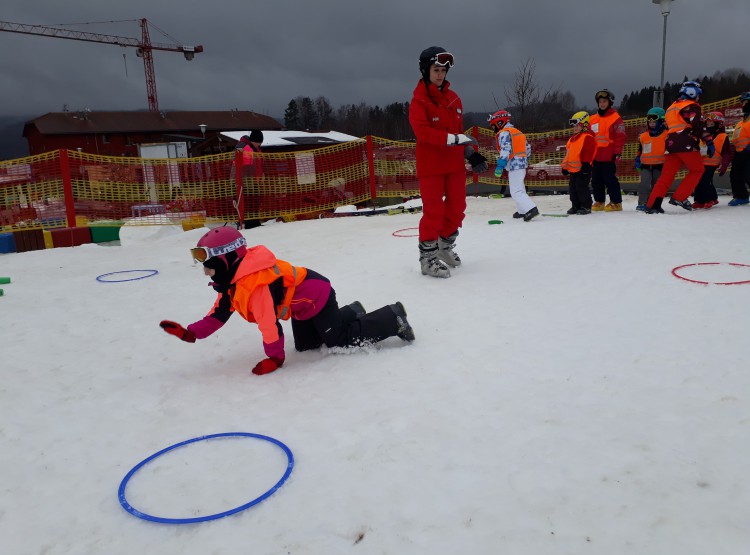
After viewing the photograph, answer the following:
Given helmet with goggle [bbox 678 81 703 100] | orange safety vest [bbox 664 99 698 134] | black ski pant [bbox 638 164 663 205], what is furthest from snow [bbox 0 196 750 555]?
black ski pant [bbox 638 164 663 205]

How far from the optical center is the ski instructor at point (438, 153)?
527 cm

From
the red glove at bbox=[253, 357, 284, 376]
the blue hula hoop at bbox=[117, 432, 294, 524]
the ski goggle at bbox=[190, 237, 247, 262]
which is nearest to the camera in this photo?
the blue hula hoop at bbox=[117, 432, 294, 524]

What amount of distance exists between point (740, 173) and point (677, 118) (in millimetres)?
1762

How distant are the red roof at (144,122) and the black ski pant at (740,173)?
160 feet

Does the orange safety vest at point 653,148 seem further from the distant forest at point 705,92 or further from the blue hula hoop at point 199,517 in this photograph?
the distant forest at point 705,92

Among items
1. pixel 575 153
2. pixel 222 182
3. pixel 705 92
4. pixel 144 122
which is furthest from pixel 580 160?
pixel 144 122

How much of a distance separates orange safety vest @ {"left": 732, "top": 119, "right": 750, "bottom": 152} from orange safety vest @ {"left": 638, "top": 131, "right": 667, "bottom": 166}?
3.35 feet

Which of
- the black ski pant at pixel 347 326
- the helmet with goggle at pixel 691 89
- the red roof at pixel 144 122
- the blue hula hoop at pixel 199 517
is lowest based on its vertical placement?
the blue hula hoop at pixel 199 517

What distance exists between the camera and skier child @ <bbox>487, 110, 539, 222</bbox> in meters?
8.77

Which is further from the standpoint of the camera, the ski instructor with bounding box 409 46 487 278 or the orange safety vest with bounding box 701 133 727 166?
the orange safety vest with bounding box 701 133 727 166

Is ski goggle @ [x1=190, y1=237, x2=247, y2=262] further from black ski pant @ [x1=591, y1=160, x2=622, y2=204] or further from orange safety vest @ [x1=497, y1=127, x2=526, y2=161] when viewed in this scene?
black ski pant @ [x1=591, y1=160, x2=622, y2=204]

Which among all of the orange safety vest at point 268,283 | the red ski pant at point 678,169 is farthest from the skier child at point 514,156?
the orange safety vest at point 268,283

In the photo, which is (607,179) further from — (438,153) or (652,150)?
(438,153)

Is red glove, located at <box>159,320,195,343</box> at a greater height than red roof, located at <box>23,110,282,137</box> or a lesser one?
lesser
